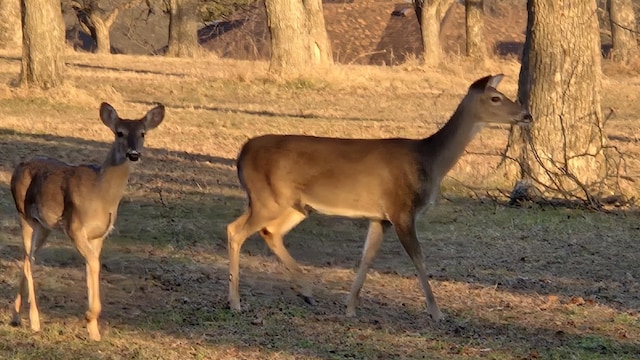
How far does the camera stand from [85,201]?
7.54 m

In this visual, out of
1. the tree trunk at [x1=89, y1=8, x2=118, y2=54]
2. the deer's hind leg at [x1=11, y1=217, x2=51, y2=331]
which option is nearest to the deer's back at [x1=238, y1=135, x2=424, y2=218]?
the deer's hind leg at [x1=11, y1=217, x2=51, y2=331]

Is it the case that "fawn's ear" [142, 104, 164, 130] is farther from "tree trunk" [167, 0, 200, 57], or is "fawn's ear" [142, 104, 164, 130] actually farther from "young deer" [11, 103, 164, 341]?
"tree trunk" [167, 0, 200, 57]

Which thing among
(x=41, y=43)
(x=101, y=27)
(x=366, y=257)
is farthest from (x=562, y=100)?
(x=101, y=27)

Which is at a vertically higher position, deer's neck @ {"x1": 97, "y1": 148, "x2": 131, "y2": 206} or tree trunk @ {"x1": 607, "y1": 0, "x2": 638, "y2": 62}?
deer's neck @ {"x1": 97, "y1": 148, "x2": 131, "y2": 206}

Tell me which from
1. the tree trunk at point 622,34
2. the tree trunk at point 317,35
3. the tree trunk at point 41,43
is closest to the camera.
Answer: the tree trunk at point 41,43

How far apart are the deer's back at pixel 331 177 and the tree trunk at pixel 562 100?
4.81m

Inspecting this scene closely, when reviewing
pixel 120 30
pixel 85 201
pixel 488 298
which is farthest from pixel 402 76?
pixel 120 30

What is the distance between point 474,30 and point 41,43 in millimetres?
17130

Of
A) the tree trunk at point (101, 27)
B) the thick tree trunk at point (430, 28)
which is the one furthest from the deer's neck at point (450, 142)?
the tree trunk at point (101, 27)

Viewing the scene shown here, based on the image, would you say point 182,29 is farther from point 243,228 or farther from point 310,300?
point 310,300

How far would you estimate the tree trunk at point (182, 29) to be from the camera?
43.7 metres

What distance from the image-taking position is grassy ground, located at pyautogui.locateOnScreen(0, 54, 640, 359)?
308 inches

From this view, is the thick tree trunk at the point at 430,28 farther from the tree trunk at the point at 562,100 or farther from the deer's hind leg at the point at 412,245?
the deer's hind leg at the point at 412,245

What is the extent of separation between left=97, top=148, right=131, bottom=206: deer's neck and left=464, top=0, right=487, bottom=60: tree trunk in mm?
27574
